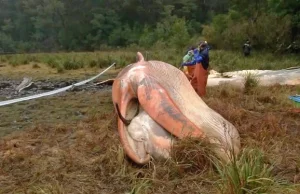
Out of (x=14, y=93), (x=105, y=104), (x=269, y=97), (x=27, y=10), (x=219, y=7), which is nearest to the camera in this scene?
(x=269, y=97)

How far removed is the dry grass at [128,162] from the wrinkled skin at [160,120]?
0.51 ft

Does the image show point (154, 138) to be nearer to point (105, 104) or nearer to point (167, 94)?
point (167, 94)

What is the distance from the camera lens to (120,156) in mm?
5020

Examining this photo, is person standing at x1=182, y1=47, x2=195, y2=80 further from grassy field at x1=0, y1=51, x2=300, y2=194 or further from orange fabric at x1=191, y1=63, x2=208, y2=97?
grassy field at x1=0, y1=51, x2=300, y2=194

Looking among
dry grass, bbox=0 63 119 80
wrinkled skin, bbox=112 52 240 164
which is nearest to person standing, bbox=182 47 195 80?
wrinkled skin, bbox=112 52 240 164

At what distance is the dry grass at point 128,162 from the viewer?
4238mm

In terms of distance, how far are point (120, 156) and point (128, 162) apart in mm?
120

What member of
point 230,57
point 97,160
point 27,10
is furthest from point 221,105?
point 27,10

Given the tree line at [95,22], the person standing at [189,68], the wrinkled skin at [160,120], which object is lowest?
the tree line at [95,22]

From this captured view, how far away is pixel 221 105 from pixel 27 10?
171 feet

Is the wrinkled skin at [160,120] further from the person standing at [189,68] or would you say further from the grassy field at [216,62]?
the grassy field at [216,62]

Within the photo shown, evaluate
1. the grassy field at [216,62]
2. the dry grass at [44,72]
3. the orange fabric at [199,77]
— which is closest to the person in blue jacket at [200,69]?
the orange fabric at [199,77]

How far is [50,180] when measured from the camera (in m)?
4.77

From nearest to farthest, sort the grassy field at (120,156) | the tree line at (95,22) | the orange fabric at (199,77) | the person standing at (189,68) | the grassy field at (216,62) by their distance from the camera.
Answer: the grassy field at (120,156) → the orange fabric at (199,77) → the person standing at (189,68) → the grassy field at (216,62) → the tree line at (95,22)
